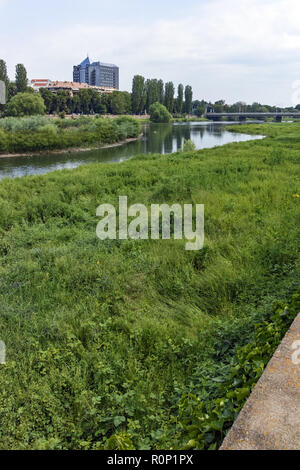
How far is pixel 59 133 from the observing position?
30.0 m

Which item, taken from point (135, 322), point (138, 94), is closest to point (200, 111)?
point (138, 94)

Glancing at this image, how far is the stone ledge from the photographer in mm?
1436

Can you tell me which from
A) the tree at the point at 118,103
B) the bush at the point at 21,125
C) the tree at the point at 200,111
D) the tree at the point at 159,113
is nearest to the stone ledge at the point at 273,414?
the bush at the point at 21,125

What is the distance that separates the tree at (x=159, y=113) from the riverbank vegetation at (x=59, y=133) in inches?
1126

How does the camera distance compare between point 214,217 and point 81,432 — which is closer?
point 81,432

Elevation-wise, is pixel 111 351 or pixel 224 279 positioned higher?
pixel 224 279

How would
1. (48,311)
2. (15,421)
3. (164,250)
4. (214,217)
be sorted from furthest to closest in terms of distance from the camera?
(214,217), (164,250), (48,311), (15,421)

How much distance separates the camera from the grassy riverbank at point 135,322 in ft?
6.95

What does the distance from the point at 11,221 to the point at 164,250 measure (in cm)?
414

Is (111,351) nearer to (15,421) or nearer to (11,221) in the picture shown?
(15,421)

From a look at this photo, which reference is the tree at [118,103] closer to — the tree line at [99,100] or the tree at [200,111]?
the tree line at [99,100]

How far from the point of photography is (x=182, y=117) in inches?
3093
